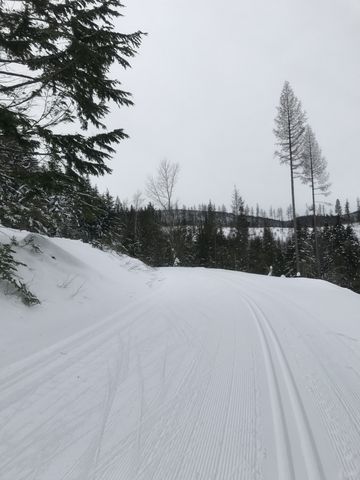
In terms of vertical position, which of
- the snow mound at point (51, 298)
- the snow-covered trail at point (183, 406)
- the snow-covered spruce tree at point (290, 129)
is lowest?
the snow-covered trail at point (183, 406)

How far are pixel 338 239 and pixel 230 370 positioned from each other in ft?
154

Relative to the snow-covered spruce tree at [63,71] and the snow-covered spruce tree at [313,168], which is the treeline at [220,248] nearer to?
the snow-covered spruce tree at [313,168]

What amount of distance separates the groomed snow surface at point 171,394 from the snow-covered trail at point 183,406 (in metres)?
0.01

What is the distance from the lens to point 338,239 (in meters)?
45.3

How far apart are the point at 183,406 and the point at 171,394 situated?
0.91ft

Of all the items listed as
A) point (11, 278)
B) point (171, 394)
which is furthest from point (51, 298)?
point (171, 394)

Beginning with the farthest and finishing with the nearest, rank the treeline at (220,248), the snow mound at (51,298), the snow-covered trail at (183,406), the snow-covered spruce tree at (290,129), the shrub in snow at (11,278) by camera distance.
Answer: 1. the treeline at (220,248)
2. the snow-covered spruce tree at (290,129)
3. the shrub in snow at (11,278)
4. the snow mound at (51,298)
5. the snow-covered trail at (183,406)

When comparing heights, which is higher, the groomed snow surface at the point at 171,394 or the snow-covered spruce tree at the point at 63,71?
the snow-covered spruce tree at the point at 63,71

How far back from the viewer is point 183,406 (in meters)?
3.29

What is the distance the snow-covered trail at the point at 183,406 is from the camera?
8.01 feet

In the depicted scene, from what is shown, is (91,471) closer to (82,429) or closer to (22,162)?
(82,429)

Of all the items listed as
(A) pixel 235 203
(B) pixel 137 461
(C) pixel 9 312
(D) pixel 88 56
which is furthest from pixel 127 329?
(A) pixel 235 203

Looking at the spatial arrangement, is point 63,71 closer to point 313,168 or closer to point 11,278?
point 11,278

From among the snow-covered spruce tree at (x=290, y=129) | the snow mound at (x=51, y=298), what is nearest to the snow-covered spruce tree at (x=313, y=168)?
the snow-covered spruce tree at (x=290, y=129)
